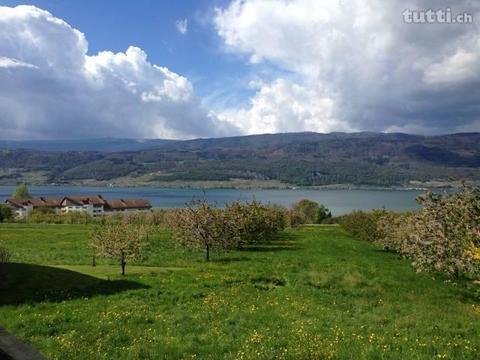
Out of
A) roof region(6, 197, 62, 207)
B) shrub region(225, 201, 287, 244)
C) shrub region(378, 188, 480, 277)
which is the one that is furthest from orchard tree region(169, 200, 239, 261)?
roof region(6, 197, 62, 207)

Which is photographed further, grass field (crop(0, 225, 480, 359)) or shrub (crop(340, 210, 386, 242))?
shrub (crop(340, 210, 386, 242))

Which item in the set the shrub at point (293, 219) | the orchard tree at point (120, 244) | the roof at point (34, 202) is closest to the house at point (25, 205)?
the roof at point (34, 202)

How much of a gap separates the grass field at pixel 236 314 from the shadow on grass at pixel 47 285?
51 mm

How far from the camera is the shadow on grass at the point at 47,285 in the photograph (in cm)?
2162

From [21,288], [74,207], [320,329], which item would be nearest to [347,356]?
[320,329]

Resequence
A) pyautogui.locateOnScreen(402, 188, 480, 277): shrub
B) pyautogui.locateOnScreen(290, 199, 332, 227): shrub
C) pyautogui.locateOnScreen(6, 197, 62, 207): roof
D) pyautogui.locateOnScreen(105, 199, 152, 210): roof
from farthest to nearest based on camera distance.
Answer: pyautogui.locateOnScreen(105, 199, 152, 210): roof → pyautogui.locateOnScreen(6, 197, 62, 207): roof → pyautogui.locateOnScreen(290, 199, 332, 227): shrub → pyautogui.locateOnScreen(402, 188, 480, 277): shrub

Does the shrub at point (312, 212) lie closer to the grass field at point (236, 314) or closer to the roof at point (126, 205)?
the roof at point (126, 205)

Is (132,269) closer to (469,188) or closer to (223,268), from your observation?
(223,268)

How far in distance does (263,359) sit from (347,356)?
2.34 meters

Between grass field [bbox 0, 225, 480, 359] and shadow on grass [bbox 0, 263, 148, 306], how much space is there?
0.05m

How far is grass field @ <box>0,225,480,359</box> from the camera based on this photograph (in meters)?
13.7

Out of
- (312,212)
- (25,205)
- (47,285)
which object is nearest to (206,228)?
(47,285)

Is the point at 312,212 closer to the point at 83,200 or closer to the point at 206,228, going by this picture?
the point at 83,200

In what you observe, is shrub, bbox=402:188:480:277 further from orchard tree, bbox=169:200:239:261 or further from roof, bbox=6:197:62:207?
roof, bbox=6:197:62:207
